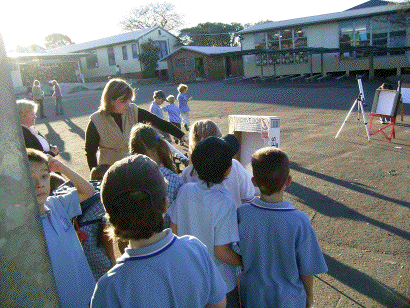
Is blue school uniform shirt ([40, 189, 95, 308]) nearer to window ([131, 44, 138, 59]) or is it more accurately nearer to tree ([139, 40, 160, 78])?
tree ([139, 40, 160, 78])

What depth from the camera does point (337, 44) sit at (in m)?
28.1

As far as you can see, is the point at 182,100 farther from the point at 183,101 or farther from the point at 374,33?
→ the point at 374,33

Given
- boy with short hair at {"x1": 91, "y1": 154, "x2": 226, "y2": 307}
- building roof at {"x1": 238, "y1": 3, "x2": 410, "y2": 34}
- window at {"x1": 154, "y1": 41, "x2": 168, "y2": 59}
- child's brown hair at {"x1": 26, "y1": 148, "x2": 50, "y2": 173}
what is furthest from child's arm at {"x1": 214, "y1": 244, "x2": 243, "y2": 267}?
window at {"x1": 154, "y1": 41, "x2": 168, "y2": 59}

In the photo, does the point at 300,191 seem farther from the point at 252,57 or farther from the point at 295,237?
the point at 252,57

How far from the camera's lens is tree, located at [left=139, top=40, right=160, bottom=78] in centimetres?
4178

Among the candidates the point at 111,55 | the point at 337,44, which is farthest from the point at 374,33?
the point at 111,55

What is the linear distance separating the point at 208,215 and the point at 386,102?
832 cm

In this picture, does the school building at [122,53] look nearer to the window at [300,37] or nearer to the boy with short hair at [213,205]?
the window at [300,37]

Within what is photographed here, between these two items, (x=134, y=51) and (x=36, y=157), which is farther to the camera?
(x=134, y=51)

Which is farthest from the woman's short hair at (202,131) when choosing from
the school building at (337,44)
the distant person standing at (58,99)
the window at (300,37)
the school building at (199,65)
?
the school building at (199,65)

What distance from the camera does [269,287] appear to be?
2045 mm

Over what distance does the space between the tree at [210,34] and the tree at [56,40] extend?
139ft

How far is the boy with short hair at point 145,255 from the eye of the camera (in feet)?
4.34

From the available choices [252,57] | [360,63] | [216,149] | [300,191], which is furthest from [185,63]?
[216,149]
